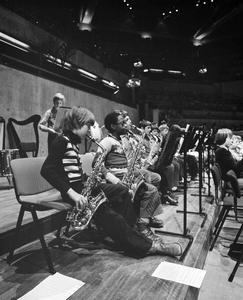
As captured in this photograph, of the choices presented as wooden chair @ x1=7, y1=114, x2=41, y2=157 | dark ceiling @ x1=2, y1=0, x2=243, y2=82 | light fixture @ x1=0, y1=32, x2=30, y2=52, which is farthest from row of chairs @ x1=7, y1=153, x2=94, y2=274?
dark ceiling @ x1=2, y1=0, x2=243, y2=82

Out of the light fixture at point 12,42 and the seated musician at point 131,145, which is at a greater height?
the light fixture at point 12,42

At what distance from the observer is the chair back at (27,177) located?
6.88ft

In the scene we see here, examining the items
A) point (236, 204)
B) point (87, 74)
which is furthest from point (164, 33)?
point (236, 204)

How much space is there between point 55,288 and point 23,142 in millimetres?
3516

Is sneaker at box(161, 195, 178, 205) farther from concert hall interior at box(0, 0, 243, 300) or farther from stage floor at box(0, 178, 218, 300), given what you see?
stage floor at box(0, 178, 218, 300)

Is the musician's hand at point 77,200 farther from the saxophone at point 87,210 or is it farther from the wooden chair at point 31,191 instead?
the saxophone at point 87,210

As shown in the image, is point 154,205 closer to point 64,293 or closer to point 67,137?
point 67,137

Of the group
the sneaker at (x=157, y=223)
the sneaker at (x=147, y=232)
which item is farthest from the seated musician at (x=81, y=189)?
the sneaker at (x=157, y=223)

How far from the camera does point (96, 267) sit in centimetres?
203

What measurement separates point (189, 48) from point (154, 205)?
14890 millimetres

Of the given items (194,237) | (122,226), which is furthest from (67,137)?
(194,237)

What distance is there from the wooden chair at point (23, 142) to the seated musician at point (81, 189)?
253cm

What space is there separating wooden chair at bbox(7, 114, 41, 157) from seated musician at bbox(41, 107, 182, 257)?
2.53 meters

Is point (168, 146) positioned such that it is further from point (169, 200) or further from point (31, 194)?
point (169, 200)
